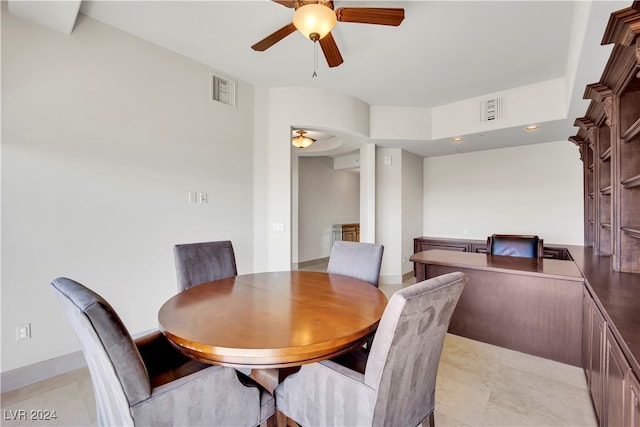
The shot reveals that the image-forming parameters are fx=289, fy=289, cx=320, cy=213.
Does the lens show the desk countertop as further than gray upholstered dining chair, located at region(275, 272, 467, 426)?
Yes

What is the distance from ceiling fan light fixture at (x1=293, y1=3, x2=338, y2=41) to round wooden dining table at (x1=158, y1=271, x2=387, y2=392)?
1665 mm

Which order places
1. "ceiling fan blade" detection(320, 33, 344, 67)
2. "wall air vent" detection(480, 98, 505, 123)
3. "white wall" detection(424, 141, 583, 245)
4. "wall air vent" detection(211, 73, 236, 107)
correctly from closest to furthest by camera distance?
1. "ceiling fan blade" detection(320, 33, 344, 67)
2. "wall air vent" detection(211, 73, 236, 107)
3. "wall air vent" detection(480, 98, 505, 123)
4. "white wall" detection(424, 141, 583, 245)

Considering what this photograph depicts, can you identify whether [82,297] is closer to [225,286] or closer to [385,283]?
[225,286]

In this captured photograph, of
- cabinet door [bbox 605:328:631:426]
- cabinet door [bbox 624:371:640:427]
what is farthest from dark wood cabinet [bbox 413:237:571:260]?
cabinet door [bbox 624:371:640:427]

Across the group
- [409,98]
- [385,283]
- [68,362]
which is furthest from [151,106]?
[385,283]

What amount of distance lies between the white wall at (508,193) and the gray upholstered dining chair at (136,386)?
501 centimetres

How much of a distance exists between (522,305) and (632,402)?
1.76 meters

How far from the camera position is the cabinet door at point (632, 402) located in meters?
0.93

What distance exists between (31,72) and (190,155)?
1.27 meters

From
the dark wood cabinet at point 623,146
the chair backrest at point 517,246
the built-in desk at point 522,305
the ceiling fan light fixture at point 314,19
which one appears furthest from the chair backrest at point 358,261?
the chair backrest at point 517,246

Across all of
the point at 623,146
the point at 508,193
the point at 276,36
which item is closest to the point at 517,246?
the point at 623,146

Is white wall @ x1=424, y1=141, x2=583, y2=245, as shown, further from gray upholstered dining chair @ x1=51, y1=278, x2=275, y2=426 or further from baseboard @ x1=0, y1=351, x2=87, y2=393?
baseboard @ x1=0, y1=351, x2=87, y2=393

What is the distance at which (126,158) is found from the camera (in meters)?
2.60

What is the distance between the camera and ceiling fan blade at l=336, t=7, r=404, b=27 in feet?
6.17
